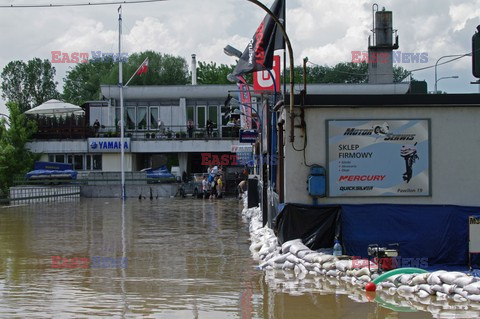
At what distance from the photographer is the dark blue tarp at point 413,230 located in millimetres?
15266

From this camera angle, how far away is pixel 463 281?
37.1 ft

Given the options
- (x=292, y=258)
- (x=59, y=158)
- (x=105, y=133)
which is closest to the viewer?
(x=292, y=258)

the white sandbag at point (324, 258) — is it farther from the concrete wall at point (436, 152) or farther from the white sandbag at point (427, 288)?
the white sandbag at point (427, 288)

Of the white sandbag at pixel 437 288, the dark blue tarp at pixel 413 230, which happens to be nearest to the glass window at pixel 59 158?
the dark blue tarp at pixel 413 230

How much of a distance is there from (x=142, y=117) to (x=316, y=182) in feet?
155

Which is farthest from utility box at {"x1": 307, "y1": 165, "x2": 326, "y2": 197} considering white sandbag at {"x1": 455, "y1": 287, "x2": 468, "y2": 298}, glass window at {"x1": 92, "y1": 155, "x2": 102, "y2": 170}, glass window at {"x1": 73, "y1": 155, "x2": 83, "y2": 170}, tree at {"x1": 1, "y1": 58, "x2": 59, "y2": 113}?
tree at {"x1": 1, "y1": 58, "x2": 59, "y2": 113}

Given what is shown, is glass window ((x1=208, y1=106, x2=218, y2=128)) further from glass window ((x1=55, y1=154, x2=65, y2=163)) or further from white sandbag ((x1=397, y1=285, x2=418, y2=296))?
white sandbag ((x1=397, y1=285, x2=418, y2=296))

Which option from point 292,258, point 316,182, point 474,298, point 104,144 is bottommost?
point 474,298

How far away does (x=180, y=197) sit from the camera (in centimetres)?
4762

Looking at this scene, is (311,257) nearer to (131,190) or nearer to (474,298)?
(474,298)

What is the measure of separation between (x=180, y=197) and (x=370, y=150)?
32558 mm

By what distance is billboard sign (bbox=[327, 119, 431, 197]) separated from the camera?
51.9 ft

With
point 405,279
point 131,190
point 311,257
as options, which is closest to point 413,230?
point 311,257

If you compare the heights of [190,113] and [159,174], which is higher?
[190,113]
